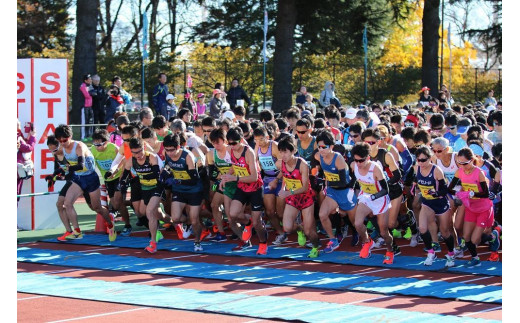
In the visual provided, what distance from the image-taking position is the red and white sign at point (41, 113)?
1591 cm

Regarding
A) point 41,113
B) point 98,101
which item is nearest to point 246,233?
point 41,113

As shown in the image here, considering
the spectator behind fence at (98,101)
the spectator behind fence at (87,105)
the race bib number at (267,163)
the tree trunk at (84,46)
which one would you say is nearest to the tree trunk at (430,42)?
the tree trunk at (84,46)

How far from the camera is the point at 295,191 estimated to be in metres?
13.0

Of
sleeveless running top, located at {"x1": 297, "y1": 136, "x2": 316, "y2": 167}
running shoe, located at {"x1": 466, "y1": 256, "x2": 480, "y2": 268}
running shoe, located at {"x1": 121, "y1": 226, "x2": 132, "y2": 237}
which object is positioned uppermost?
sleeveless running top, located at {"x1": 297, "y1": 136, "x2": 316, "y2": 167}

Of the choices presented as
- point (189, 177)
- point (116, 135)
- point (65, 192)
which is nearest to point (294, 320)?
point (189, 177)

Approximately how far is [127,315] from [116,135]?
24.8 feet

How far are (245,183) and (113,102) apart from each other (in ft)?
35.6

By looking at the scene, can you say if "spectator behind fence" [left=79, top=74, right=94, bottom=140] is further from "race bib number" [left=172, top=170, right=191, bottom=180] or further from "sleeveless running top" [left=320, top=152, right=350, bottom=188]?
"sleeveless running top" [left=320, top=152, right=350, bottom=188]

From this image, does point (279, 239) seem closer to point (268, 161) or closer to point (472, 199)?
point (268, 161)

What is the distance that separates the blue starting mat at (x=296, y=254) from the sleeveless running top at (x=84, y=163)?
1.22m

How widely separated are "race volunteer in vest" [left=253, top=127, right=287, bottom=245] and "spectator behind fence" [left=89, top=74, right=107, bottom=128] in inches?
458

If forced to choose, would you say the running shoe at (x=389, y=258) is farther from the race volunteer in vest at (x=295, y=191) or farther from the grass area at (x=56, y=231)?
the grass area at (x=56, y=231)

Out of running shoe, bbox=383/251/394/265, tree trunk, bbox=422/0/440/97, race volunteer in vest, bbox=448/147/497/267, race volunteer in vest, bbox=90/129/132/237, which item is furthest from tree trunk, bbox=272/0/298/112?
race volunteer in vest, bbox=448/147/497/267

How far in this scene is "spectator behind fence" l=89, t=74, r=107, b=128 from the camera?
81.2ft
